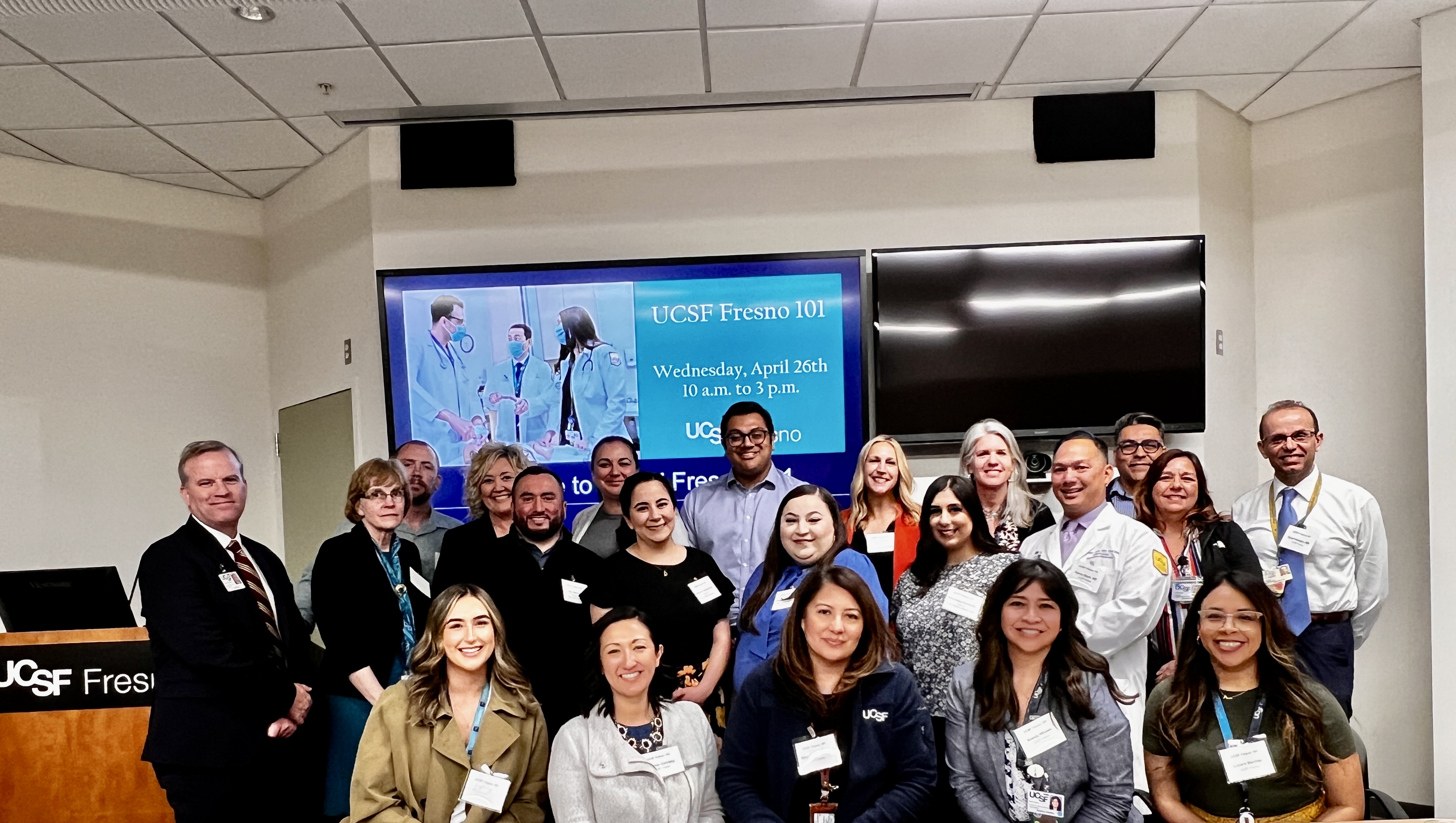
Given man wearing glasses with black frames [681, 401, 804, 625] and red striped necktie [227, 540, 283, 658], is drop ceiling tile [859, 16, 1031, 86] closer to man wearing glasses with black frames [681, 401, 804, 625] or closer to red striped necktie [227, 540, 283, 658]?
man wearing glasses with black frames [681, 401, 804, 625]

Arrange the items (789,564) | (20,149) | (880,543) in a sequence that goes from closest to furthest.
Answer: (789,564) → (880,543) → (20,149)

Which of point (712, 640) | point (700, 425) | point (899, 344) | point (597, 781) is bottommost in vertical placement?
point (597, 781)

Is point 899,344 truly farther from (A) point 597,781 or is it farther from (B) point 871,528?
(A) point 597,781

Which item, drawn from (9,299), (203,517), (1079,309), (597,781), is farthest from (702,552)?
(9,299)

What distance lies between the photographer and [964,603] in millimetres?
2982

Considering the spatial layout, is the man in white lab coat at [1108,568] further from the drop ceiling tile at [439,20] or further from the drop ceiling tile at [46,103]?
the drop ceiling tile at [46,103]

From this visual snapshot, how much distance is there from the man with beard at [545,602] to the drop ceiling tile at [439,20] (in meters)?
1.78

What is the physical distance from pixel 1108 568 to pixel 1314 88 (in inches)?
120

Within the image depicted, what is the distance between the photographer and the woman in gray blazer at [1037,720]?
8.45 feet

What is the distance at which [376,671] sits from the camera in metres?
3.21

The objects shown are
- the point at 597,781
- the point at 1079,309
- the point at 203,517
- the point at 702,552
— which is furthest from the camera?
the point at 1079,309

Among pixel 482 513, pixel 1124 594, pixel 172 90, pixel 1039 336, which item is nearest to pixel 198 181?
pixel 172 90

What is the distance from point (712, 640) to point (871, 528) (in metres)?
0.67

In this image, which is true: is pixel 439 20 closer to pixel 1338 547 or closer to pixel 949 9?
pixel 949 9
